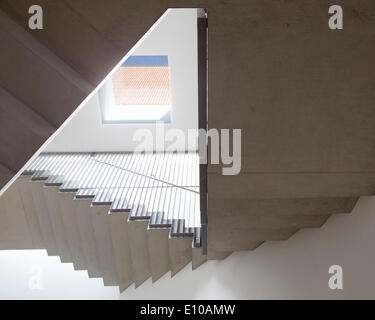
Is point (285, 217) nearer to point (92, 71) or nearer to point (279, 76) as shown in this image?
point (279, 76)

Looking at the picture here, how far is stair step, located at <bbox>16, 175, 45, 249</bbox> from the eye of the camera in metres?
4.28

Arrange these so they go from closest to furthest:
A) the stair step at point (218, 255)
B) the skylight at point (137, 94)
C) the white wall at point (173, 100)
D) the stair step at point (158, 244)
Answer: the stair step at point (158, 244) < the stair step at point (218, 255) < the white wall at point (173, 100) < the skylight at point (137, 94)

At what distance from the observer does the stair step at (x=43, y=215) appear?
4.26 meters

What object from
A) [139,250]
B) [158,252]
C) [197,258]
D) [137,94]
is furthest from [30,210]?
[137,94]

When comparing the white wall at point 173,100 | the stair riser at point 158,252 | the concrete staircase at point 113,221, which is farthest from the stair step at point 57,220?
the white wall at point 173,100

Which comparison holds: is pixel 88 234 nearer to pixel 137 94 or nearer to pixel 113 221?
pixel 113 221

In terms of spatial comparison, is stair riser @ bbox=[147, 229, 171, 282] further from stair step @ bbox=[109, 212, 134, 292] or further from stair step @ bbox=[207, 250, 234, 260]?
stair step @ bbox=[207, 250, 234, 260]

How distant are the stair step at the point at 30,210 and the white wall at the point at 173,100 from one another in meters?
1.22

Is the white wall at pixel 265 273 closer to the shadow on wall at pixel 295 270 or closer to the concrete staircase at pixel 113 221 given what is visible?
the shadow on wall at pixel 295 270

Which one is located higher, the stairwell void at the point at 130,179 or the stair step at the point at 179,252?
the stairwell void at the point at 130,179

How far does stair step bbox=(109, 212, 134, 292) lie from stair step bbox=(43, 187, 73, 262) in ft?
2.09

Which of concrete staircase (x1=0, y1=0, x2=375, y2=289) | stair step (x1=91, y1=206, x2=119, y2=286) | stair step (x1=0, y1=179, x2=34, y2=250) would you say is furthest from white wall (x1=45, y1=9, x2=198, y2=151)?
concrete staircase (x1=0, y1=0, x2=375, y2=289)

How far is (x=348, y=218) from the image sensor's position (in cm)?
300
